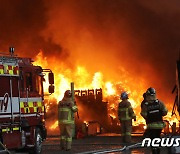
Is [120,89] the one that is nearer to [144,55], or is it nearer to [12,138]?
[144,55]

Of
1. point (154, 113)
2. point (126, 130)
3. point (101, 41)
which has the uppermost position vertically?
point (101, 41)

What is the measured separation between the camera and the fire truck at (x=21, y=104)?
50.0 ft

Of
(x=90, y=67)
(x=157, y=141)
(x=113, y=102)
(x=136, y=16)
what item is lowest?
(x=157, y=141)

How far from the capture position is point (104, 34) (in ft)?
101

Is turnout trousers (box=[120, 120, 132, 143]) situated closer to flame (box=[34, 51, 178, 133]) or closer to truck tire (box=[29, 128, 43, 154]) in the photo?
truck tire (box=[29, 128, 43, 154])

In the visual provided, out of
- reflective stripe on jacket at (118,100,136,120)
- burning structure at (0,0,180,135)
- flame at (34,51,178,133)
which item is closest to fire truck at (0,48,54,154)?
reflective stripe on jacket at (118,100,136,120)

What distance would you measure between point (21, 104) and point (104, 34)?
1529 cm

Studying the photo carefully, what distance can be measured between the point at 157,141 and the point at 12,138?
401cm

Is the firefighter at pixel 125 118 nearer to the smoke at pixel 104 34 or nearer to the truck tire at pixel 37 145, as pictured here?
the truck tire at pixel 37 145

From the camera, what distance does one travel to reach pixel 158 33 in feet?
97.2

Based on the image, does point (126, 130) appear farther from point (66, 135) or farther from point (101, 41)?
point (101, 41)

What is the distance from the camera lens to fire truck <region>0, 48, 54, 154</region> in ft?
50.0

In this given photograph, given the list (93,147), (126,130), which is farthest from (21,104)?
(126,130)

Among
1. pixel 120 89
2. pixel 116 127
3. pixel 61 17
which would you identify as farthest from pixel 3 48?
pixel 116 127
